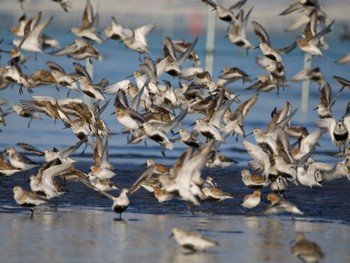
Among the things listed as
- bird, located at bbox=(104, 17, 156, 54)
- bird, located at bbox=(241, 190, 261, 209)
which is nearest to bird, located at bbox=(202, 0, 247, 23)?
bird, located at bbox=(104, 17, 156, 54)

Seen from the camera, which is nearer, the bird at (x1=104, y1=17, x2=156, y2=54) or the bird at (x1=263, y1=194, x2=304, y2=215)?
the bird at (x1=263, y1=194, x2=304, y2=215)

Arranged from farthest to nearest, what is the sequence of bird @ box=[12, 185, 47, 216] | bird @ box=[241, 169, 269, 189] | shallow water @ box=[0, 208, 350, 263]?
bird @ box=[241, 169, 269, 189] → bird @ box=[12, 185, 47, 216] → shallow water @ box=[0, 208, 350, 263]

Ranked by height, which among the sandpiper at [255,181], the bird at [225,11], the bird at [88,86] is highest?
the bird at [225,11]

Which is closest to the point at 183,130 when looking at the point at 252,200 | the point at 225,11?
the point at 252,200

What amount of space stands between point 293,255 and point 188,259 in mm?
998

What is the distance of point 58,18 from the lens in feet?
123

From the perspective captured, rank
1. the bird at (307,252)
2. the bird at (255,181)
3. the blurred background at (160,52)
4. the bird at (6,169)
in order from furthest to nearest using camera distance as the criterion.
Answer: the blurred background at (160,52) < the bird at (6,169) < the bird at (255,181) < the bird at (307,252)

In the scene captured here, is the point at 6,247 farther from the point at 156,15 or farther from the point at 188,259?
the point at 156,15

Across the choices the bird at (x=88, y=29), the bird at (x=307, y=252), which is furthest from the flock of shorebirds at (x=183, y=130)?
the bird at (x=307, y=252)

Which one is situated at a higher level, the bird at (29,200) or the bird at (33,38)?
the bird at (33,38)

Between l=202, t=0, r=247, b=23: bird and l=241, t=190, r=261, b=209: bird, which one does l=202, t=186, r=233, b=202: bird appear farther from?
l=202, t=0, r=247, b=23: bird

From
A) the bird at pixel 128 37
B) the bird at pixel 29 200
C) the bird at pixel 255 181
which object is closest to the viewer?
the bird at pixel 29 200

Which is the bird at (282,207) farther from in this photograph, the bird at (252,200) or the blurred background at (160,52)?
the blurred background at (160,52)

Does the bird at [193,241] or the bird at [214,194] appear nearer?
the bird at [193,241]
